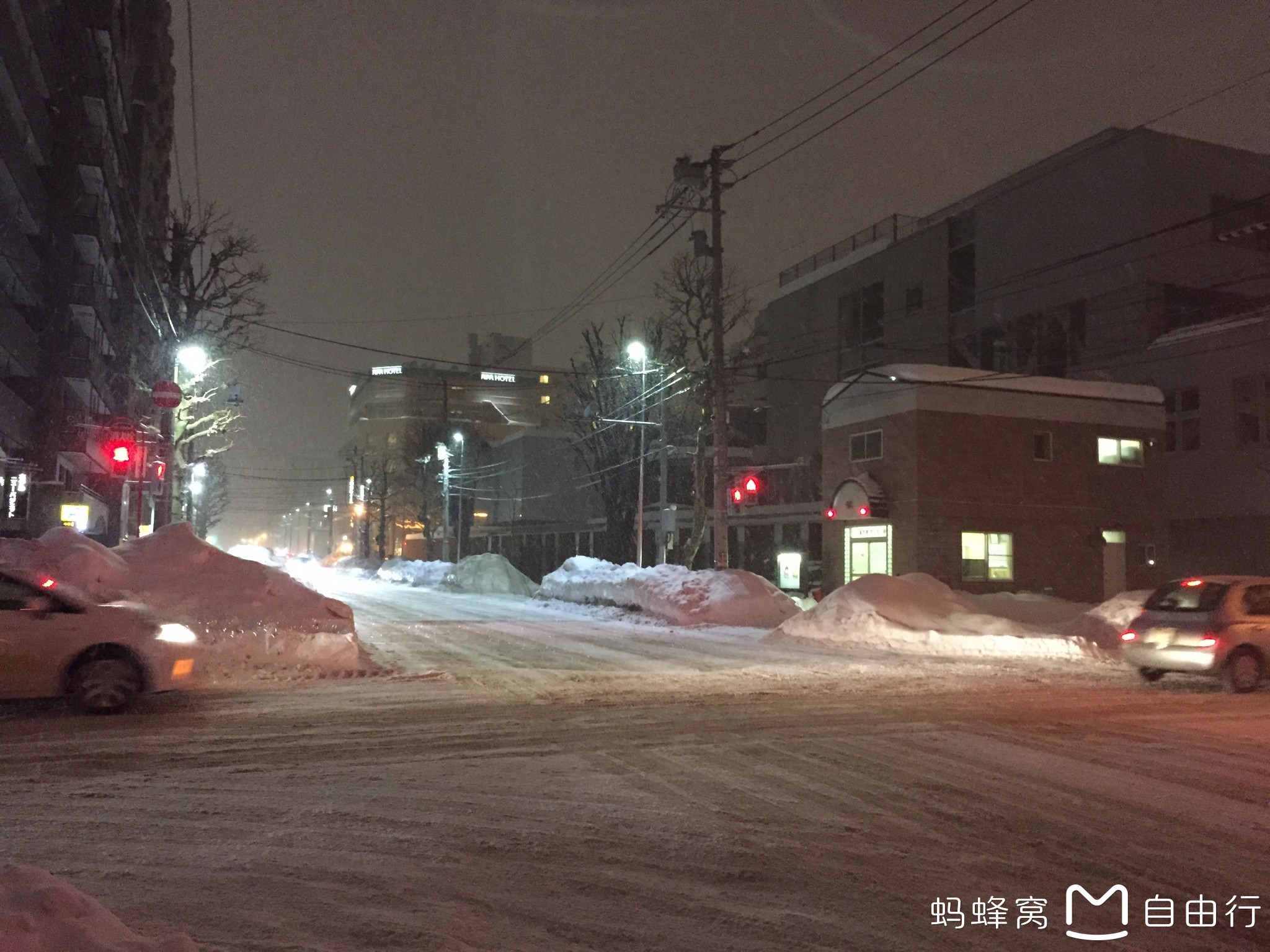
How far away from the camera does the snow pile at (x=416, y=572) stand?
5059 centimetres

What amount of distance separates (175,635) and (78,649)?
0.95 meters

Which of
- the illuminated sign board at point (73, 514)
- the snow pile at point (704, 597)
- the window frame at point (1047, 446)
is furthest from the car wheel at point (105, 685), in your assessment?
the window frame at point (1047, 446)

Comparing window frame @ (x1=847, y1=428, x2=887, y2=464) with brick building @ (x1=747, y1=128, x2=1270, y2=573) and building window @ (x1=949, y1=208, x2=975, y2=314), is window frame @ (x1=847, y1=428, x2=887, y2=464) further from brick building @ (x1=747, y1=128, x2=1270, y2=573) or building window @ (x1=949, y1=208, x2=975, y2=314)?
building window @ (x1=949, y1=208, x2=975, y2=314)

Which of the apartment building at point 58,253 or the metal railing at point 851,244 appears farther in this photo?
the metal railing at point 851,244

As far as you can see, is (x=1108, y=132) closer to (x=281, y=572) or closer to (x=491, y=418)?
(x=281, y=572)

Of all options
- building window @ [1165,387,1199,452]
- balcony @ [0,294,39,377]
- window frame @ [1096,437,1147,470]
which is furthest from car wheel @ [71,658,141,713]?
building window @ [1165,387,1199,452]

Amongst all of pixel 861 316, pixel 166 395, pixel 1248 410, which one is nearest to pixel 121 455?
pixel 166 395

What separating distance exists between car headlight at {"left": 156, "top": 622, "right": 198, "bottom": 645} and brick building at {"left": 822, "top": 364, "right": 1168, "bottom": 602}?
23578 mm

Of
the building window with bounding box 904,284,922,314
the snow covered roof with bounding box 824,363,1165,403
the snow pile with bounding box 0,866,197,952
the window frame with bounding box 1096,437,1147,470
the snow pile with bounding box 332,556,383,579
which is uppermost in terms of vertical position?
the building window with bounding box 904,284,922,314

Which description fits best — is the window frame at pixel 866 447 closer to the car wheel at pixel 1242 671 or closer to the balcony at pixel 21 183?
the car wheel at pixel 1242 671

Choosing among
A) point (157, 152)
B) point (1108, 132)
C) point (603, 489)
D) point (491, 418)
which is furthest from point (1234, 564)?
point (491, 418)

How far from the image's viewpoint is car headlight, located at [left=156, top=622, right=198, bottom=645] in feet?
35.9

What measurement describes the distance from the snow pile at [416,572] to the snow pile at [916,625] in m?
30.1

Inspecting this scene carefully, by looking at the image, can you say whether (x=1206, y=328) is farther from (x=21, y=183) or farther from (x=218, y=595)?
(x=21, y=183)
